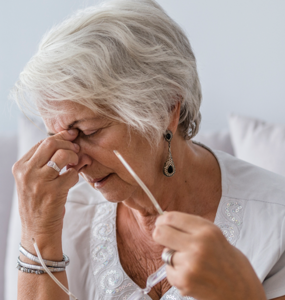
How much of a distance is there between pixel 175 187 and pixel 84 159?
0.36 meters

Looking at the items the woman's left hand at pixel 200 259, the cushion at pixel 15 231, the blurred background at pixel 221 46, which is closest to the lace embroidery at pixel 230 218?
the woman's left hand at pixel 200 259

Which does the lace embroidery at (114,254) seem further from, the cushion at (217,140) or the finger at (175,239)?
the cushion at (217,140)

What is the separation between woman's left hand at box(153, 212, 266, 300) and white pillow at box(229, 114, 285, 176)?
3.30 ft

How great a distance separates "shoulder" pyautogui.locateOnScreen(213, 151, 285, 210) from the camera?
4.03 ft

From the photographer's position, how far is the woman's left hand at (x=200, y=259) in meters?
0.67

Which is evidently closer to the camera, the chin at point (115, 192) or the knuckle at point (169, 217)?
the knuckle at point (169, 217)

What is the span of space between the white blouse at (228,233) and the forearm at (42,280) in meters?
0.16

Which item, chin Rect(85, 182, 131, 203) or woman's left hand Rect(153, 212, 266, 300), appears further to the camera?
chin Rect(85, 182, 131, 203)

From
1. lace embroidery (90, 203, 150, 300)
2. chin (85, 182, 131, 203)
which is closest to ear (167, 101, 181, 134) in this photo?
chin (85, 182, 131, 203)

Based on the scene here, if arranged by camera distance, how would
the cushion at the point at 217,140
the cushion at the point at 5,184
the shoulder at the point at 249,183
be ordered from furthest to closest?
the cushion at the point at 217,140 < the cushion at the point at 5,184 < the shoulder at the point at 249,183

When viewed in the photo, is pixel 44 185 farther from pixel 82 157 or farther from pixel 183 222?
pixel 183 222

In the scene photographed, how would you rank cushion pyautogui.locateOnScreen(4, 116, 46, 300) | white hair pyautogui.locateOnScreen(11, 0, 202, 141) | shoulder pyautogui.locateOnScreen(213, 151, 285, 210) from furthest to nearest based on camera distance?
cushion pyautogui.locateOnScreen(4, 116, 46, 300)
shoulder pyautogui.locateOnScreen(213, 151, 285, 210)
white hair pyautogui.locateOnScreen(11, 0, 202, 141)

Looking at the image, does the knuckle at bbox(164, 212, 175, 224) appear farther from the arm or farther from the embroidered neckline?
the embroidered neckline

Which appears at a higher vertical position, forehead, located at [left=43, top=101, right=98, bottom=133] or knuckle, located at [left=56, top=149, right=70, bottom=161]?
forehead, located at [left=43, top=101, right=98, bottom=133]
